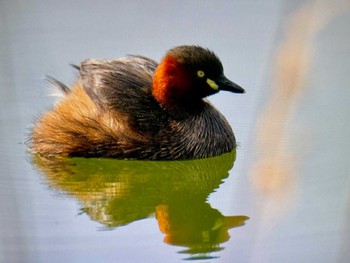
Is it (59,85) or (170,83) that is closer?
(170,83)

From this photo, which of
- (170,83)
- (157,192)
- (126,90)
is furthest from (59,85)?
(157,192)

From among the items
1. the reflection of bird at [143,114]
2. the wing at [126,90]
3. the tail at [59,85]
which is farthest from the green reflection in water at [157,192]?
the tail at [59,85]

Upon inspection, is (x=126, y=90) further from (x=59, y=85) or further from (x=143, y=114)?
(x=59, y=85)

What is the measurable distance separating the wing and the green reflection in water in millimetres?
158

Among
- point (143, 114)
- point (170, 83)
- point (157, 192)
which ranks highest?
point (170, 83)

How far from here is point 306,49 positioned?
3229 mm

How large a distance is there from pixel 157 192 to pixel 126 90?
1.55ft

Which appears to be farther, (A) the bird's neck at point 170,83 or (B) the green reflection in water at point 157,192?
(A) the bird's neck at point 170,83

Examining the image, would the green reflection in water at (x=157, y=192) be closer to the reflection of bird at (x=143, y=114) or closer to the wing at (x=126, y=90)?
the reflection of bird at (x=143, y=114)

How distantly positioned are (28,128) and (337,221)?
49.5 inches

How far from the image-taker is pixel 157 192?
255 centimetres

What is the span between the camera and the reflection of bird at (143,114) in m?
2.83

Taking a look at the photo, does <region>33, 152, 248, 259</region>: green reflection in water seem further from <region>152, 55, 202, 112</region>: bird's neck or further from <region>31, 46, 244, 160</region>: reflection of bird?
<region>152, 55, 202, 112</region>: bird's neck

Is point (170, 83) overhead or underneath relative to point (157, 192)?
overhead
